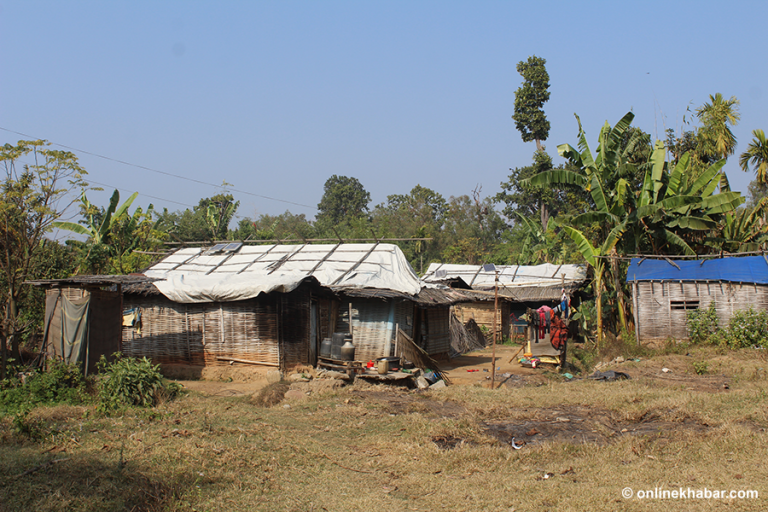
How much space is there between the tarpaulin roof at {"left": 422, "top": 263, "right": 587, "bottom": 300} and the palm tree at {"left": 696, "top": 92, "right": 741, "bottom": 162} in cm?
709

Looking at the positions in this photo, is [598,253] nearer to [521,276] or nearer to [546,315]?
[546,315]

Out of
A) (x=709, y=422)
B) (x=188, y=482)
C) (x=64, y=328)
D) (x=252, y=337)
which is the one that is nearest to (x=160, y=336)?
(x=252, y=337)

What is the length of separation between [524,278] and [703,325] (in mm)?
9990

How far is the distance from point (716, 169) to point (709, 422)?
40.9 ft

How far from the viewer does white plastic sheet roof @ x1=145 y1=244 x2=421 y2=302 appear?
1320 centimetres

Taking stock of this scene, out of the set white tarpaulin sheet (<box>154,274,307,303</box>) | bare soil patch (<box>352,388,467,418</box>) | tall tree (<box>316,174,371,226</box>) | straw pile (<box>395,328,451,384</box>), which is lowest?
bare soil patch (<box>352,388,467,418</box>)

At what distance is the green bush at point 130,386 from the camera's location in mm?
8844

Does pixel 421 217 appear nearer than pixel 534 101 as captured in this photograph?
No

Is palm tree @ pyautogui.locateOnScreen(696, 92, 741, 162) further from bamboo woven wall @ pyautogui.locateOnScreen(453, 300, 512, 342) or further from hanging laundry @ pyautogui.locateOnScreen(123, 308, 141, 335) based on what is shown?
hanging laundry @ pyautogui.locateOnScreen(123, 308, 141, 335)

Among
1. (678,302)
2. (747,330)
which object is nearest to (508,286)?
(678,302)

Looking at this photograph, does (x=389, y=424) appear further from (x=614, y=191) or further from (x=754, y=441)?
(x=614, y=191)

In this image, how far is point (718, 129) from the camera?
2245 cm

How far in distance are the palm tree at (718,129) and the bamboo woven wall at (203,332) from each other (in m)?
19.2

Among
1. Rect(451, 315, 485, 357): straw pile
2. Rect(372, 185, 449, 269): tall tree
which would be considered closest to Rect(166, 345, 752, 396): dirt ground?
Rect(451, 315, 485, 357): straw pile
